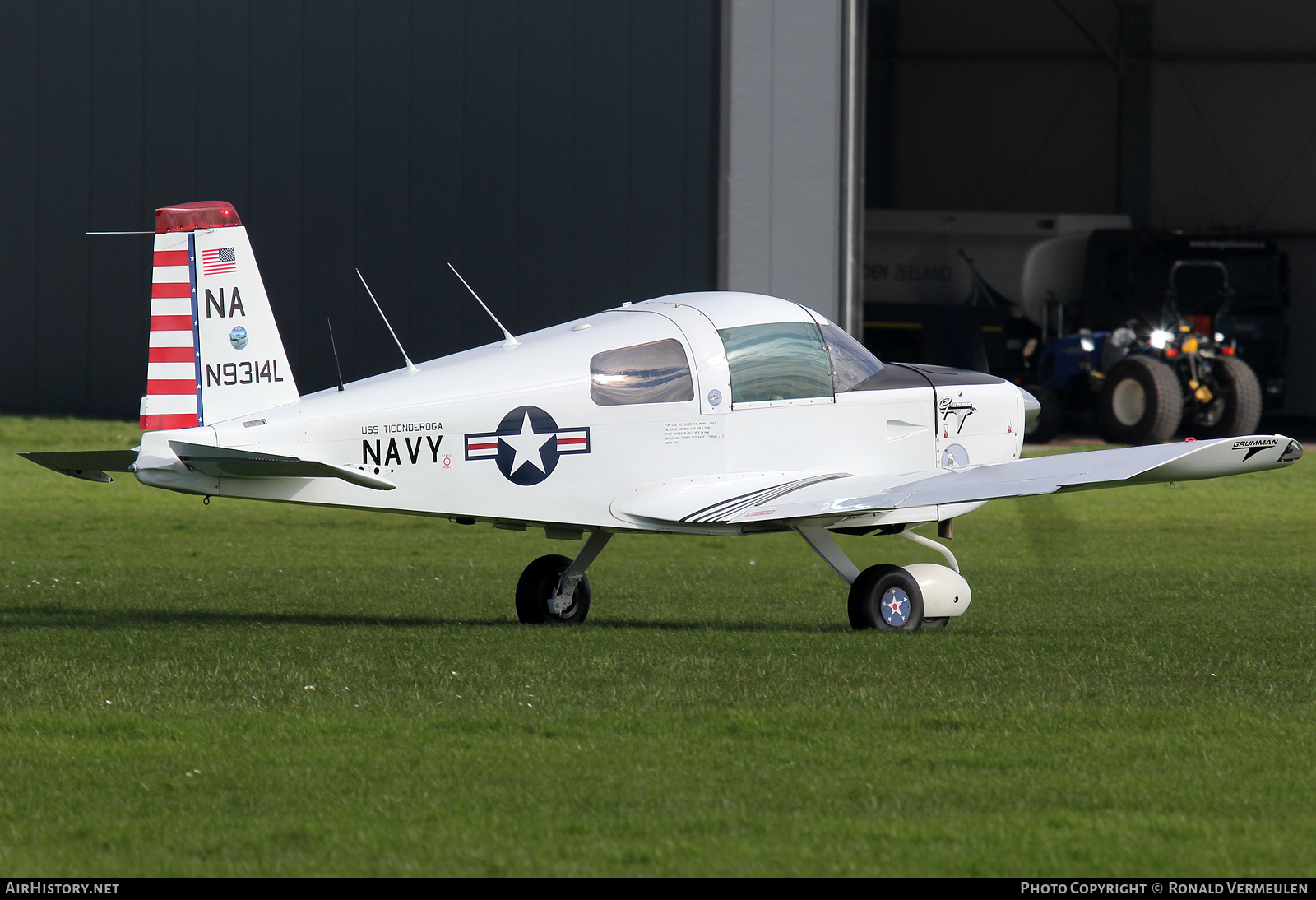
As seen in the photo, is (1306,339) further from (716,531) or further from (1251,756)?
(1251,756)

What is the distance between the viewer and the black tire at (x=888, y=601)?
10367 millimetres

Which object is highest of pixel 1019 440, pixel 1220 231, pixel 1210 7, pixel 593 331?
pixel 1210 7

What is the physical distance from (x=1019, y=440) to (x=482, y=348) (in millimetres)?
3761

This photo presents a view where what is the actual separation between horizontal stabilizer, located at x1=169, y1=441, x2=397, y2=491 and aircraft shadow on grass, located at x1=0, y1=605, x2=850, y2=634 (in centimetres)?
186

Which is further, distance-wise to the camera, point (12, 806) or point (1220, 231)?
point (1220, 231)

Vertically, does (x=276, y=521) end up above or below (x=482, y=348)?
below

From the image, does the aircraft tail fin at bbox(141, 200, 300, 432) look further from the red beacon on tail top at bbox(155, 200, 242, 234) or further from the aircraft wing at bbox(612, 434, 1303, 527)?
the aircraft wing at bbox(612, 434, 1303, 527)

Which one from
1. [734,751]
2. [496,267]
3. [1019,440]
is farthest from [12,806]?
[496,267]

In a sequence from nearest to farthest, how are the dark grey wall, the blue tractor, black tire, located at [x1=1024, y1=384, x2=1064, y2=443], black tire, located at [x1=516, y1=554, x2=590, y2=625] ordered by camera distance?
black tire, located at [x1=516, y1=554, x2=590, y2=625], the dark grey wall, the blue tractor, black tire, located at [x1=1024, y1=384, x2=1064, y2=443]

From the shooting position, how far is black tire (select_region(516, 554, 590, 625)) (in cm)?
1109

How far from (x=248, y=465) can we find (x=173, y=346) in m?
0.97

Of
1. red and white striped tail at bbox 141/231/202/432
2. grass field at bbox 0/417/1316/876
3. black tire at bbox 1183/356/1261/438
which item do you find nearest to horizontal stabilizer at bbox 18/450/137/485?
red and white striped tail at bbox 141/231/202/432

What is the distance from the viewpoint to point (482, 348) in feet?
34.6

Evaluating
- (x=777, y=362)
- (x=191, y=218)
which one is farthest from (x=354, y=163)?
(x=777, y=362)
